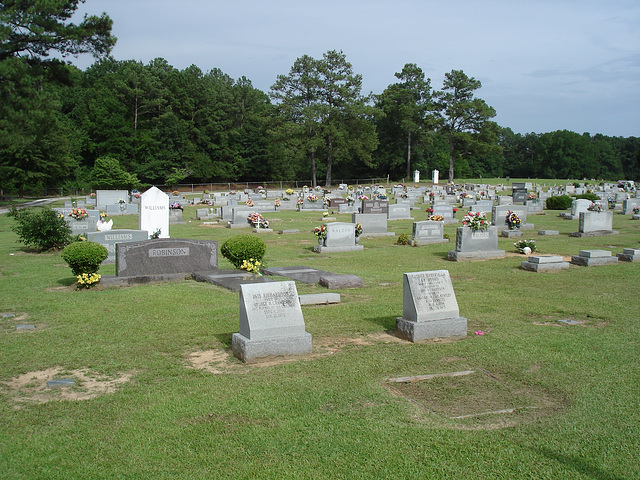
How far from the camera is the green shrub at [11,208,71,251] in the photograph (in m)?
17.6

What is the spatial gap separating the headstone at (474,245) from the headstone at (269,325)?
1049 centimetres

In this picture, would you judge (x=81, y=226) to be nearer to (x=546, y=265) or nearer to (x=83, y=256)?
(x=83, y=256)

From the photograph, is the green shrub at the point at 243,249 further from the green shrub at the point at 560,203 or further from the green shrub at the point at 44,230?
Result: the green shrub at the point at 560,203

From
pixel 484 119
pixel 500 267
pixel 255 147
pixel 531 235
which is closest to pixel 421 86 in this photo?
pixel 484 119

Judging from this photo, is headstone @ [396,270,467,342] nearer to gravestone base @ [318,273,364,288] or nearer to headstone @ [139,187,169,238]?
gravestone base @ [318,273,364,288]

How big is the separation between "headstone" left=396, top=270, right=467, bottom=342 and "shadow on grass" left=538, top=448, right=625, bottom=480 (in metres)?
3.45

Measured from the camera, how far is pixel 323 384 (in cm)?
651

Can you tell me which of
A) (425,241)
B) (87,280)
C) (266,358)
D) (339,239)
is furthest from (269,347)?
(425,241)

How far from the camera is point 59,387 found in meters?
6.41

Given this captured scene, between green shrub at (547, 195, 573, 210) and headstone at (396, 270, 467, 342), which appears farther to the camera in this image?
green shrub at (547, 195, 573, 210)

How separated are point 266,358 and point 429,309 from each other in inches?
104

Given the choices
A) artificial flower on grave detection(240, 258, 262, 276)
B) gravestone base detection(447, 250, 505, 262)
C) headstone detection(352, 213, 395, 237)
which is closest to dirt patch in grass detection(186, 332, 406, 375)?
artificial flower on grave detection(240, 258, 262, 276)

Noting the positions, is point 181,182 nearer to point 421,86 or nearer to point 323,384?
point 421,86

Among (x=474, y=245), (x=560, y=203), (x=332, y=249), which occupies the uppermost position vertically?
(x=560, y=203)
